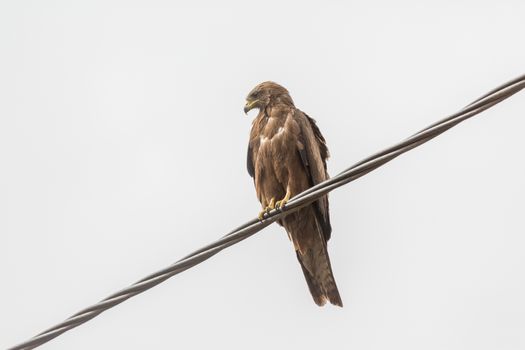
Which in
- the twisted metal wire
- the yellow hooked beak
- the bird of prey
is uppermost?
the yellow hooked beak

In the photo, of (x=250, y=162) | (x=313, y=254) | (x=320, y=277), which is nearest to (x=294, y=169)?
(x=250, y=162)

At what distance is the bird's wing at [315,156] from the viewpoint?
757 centimetres

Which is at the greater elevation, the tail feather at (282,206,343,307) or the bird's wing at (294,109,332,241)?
the bird's wing at (294,109,332,241)

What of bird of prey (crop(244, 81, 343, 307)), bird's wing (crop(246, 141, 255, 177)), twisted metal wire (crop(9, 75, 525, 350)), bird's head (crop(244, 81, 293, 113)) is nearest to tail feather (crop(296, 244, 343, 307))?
bird of prey (crop(244, 81, 343, 307))

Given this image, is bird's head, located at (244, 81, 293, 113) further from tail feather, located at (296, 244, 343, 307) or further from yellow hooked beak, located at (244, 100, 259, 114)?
tail feather, located at (296, 244, 343, 307)

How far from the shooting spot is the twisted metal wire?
427 cm

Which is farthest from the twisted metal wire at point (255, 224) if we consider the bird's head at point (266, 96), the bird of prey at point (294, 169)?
the bird's head at point (266, 96)

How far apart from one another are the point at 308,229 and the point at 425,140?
11.7ft

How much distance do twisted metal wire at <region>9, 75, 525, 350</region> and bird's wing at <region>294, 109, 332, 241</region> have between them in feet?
8.56

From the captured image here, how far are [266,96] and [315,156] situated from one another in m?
0.95

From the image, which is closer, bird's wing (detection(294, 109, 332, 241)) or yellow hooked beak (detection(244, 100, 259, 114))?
bird's wing (detection(294, 109, 332, 241))

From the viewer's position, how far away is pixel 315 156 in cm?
762

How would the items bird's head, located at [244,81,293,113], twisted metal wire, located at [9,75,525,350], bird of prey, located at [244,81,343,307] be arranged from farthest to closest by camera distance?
1. bird's head, located at [244,81,293,113]
2. bird of prey, located at [244,81,343,307]
3. twisted metal wire, located at [9,75,525,350]

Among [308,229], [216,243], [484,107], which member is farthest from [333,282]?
[484,107]
